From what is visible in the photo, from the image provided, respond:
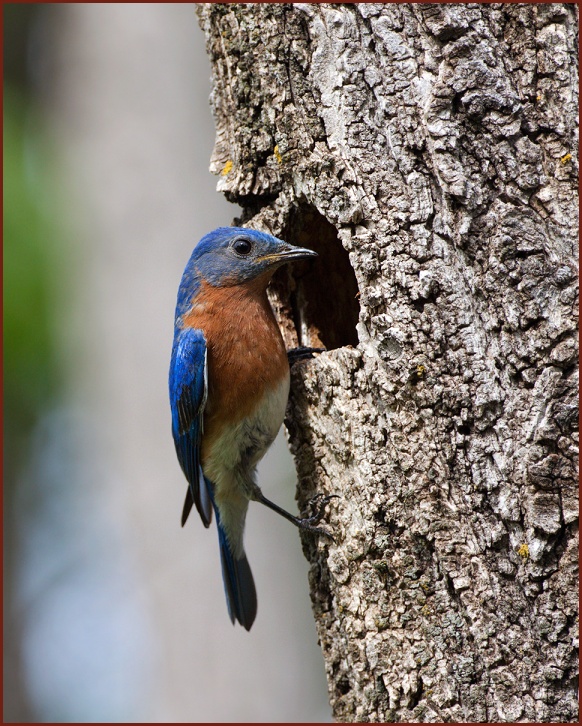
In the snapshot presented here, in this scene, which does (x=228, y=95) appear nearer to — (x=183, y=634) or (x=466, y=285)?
(x=466, y=285)

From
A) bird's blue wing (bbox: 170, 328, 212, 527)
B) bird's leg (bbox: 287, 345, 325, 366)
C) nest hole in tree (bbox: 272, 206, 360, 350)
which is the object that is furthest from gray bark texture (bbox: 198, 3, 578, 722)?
bird's blue wing (bbox: 170, 328, 212, 527)

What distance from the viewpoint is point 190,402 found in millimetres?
4410

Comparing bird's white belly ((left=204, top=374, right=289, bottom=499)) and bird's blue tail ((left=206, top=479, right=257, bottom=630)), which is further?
bird's blue tail ((left=206, top=479, right=257, bottom=630))

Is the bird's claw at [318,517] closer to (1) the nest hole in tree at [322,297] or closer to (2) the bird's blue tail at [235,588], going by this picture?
(1) the nest hole in tree at [322,297]

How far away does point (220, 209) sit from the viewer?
23.0 feet

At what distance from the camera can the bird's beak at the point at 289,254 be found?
13.2 ft

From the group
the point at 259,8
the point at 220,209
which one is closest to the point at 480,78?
the point at 259,8

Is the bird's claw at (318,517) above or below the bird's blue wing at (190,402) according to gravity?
below

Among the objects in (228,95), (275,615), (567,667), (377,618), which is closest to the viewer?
(567,667)

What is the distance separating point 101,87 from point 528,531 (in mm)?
6011

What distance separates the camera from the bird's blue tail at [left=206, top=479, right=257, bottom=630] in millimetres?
4871

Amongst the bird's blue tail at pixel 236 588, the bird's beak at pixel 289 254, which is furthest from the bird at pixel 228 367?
the bird's blue tail at pixel 236 588

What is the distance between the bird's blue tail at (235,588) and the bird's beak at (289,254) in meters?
1.65

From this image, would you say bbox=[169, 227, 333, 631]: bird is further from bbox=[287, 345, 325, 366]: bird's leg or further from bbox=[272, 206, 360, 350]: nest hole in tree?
bbox=[272, 206, 360, 350]: nest hole in tree
